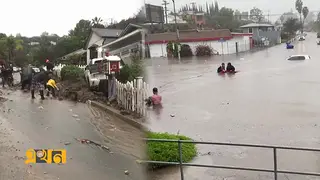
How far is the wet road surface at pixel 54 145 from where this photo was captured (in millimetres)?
1511

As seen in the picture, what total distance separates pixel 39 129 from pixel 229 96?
911cm

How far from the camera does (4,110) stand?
1.85 metres

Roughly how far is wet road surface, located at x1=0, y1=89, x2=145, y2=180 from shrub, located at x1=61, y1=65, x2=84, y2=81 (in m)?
0.15

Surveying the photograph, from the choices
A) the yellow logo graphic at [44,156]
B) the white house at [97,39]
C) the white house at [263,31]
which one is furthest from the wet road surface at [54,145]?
the white house at [263,31]

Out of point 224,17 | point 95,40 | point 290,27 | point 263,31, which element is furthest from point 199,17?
point 290,27

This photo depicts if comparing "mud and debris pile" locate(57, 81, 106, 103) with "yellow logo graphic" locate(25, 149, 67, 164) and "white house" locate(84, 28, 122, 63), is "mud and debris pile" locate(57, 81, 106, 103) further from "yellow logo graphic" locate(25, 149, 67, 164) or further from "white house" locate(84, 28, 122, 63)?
"yellow logo graphic" locate(25, 149, 67, 164)

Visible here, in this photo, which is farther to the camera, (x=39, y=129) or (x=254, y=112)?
(x=254, y=112)

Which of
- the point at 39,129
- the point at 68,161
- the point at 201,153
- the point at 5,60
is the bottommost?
the point at 201,153

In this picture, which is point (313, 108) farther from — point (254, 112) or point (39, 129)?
point (39, 129)

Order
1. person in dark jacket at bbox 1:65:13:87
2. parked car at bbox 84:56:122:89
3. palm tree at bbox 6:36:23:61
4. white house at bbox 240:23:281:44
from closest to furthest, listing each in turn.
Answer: palm tree at bbox 6:36:23:61
person in dark jacket at bbox 1:65:13:87
parked car at bbox 84:56:122:89
white house at bbox 240:23:281:44

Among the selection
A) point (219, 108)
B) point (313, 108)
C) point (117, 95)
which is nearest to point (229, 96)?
point (219, 108)

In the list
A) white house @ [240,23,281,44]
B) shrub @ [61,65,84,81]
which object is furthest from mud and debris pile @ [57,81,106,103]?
white house @ [240,23,281,44]

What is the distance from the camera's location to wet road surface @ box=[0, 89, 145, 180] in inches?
59.5

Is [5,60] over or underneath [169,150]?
over
